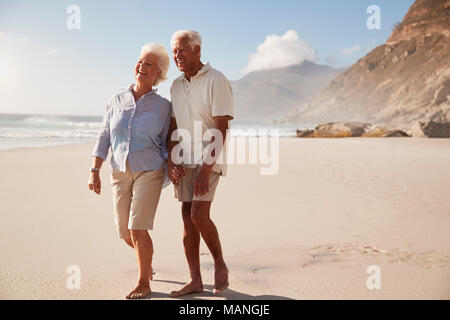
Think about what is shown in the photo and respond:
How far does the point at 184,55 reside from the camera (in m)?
3.25

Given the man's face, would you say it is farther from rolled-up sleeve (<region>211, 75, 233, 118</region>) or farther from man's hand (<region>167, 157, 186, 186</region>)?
man's hand (<region>167, 157, 186, 186</region>)

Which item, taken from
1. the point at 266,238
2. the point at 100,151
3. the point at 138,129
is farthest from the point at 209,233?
the point at 266,238

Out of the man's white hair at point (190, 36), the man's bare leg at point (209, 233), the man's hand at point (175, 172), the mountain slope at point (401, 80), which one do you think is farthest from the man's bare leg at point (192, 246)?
the mountain slope at point (401, 80)

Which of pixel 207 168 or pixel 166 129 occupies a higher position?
pixel 166 129

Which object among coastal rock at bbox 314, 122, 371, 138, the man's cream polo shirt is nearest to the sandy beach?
the man's cream polo shirt

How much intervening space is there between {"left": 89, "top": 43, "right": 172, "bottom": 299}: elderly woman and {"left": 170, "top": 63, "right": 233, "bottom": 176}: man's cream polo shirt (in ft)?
0.51

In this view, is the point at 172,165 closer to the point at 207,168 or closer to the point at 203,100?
the point at 207,168

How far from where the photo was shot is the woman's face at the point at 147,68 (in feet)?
11.0

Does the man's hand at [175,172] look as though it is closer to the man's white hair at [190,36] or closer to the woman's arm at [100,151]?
the woman's arm at [100,151]

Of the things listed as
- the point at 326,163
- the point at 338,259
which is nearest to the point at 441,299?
the point at 338,259

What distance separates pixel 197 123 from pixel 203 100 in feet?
0.57

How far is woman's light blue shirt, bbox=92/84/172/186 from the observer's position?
328 centimetres

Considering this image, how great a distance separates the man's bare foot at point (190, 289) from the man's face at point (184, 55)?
1609mm

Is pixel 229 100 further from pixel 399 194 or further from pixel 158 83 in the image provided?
pixel 399 194
